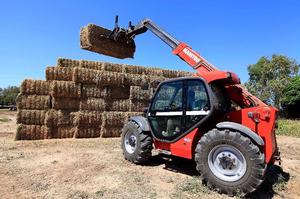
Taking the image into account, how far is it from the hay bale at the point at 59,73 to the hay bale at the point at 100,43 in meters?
3.81

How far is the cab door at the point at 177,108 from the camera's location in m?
5.79

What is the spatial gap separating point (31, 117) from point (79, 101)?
77.4 inches

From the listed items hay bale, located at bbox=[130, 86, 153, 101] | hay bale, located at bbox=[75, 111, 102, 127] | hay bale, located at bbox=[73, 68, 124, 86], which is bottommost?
hay bale, located at bbox=[75, 111, 102, 127]

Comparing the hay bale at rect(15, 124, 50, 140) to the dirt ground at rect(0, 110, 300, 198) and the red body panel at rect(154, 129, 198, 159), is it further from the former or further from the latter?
the red body panel at rect(154, 129, 198, 159)

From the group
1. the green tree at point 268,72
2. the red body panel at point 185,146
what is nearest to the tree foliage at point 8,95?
the green tree at point 268,72

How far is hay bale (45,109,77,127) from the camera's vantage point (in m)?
11.6

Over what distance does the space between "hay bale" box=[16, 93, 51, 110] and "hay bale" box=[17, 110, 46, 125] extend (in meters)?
0.17

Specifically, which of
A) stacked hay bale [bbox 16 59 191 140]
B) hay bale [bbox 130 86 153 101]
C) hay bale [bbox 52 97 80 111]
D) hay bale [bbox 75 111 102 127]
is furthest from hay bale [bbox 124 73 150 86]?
hay bale [bbox 52 97 80 111]

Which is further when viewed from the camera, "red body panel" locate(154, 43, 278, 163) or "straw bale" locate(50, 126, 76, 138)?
"straw bale" locate(50, 126, 76, 138)

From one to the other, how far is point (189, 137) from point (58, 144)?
19.9ft

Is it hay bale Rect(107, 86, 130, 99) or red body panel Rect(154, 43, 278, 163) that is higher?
hay bale Rect(107, 86, 130, 99)

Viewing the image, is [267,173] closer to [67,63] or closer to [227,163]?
[227,163]

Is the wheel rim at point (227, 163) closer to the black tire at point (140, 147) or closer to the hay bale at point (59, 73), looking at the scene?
the black tire at point (140, 147)

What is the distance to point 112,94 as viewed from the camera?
12.9 m
